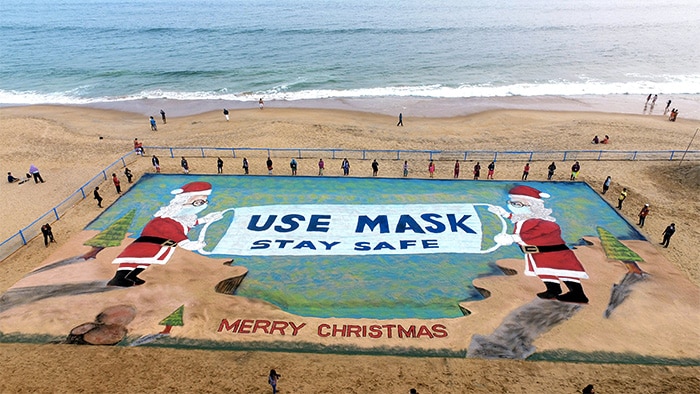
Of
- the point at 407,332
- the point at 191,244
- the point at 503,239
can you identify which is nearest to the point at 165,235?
the point at 191,244

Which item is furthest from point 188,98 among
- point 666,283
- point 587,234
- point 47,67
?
point 666,283

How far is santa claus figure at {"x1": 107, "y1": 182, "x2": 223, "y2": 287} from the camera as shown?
1967 centimetres

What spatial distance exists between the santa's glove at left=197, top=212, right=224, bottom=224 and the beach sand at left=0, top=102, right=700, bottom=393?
25.4 ft

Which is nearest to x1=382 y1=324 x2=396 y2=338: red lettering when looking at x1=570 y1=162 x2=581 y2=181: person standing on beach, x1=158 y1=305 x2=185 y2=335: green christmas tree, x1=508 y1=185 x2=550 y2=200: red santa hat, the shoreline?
x1=158 y1=305 x2=185 y2=335: green christmas tree

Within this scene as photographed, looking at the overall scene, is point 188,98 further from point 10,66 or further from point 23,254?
point 10,66

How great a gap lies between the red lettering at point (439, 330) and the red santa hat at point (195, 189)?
1822 centimetres

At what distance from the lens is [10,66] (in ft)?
258

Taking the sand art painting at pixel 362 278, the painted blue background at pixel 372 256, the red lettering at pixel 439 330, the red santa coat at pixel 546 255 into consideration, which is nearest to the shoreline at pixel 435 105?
the painted blue background at pixel 372 256

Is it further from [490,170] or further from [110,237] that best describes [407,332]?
[110,237]

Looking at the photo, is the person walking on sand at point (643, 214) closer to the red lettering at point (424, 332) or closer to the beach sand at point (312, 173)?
the beach sand at point (312, 173)

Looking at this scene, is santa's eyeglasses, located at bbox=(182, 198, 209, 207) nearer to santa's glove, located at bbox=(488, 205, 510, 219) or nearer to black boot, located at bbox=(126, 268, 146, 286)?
black boot, located at bbox=(126, 268, 146, 286)

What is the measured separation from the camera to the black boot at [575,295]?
17.6 m

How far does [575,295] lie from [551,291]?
102cm

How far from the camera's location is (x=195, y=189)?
90.1 feet
